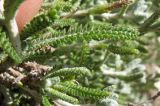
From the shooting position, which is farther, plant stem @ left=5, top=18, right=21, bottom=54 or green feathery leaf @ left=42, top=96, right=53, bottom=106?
green feathery leaf @ left=42, top=96, right=53, bottom=106

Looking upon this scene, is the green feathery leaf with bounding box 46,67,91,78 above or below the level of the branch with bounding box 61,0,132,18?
below

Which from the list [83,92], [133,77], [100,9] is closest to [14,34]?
[83,92]

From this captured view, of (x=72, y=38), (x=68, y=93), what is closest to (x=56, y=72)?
(x=68, y=93)

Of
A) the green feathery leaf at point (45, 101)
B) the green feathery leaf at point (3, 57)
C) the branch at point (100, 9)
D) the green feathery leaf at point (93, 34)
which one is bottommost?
the green feathery leaf at point (45, 101)

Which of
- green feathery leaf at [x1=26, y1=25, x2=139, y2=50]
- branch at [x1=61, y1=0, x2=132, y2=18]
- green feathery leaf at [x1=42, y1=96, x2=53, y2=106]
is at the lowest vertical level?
green feathery leaf at [x1=42, y1=96, x2=53, y2=106]

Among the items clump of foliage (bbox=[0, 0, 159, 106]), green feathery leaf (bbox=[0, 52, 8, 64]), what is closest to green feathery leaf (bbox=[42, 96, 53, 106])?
clump of foliage (bbox=[0, 0, 159, 106])

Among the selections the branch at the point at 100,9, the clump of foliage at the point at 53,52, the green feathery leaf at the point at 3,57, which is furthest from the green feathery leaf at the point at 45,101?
the branch at the point at 100,9

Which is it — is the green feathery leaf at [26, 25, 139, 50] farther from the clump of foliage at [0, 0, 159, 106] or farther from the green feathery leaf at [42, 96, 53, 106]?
the green feathery leaf at [42, 96, 53, 106]

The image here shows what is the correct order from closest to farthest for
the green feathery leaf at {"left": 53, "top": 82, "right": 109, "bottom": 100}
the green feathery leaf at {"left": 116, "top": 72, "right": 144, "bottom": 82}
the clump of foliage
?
the clump of foliage → the green feathery leaf at {"left": 53, "top": 82, "right": 109, "bottom": 100} → the green feathery leaf at {"left": 116, "top": 72, "right": 144, "bottom": 82}

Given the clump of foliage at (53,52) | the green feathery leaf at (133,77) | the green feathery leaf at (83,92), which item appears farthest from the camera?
the green feathery leaf at (133,77)

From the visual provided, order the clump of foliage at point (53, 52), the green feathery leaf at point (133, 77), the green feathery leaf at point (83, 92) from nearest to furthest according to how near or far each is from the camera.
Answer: the clump of foliage at point (53, 52), the green feathery leaf at point (83, 92), the green feathery leaf at point (133, 77)

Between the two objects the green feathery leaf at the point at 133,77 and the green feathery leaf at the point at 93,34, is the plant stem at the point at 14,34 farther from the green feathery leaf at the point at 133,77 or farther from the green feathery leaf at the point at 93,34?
the green feathery leaf at the point at 133,77
